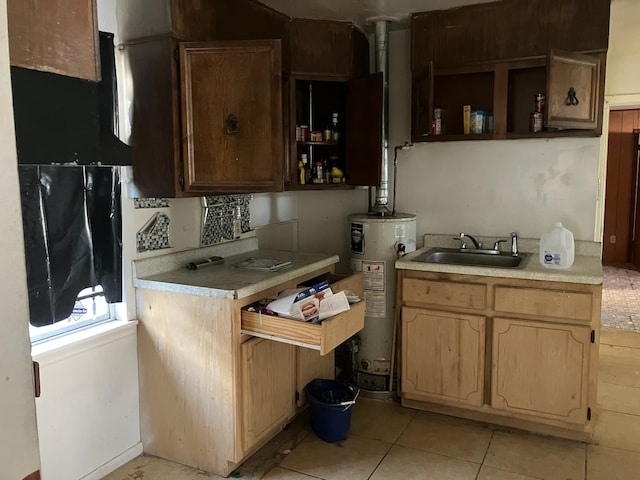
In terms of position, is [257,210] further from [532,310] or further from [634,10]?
[634,10]

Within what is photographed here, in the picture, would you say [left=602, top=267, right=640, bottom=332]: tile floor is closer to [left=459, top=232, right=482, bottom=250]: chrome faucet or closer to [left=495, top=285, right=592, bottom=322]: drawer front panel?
[left=459, top=232, right=482, bottom=250]: chrome faucet

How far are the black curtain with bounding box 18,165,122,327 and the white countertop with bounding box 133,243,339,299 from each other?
5.9 inches

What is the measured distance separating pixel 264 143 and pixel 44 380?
1.29 metres

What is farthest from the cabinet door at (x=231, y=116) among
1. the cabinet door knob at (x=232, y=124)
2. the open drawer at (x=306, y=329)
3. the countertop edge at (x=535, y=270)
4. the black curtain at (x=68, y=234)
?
the countertop edge at (x=535, y=270)

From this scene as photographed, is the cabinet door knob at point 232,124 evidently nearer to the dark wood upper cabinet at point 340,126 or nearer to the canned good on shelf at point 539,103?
the dark wood upper cabinet at point 340,126

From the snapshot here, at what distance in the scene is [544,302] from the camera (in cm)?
256

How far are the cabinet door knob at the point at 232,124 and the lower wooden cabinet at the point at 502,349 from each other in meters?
Answer: 1.22

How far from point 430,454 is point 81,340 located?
167 cm

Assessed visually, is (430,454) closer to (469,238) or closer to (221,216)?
(469,238)

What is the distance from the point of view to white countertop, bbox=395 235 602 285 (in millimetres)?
2498

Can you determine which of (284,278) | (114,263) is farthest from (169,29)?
(284,278)

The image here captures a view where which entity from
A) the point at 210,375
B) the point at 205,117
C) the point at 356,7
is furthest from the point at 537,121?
the point at 210,375

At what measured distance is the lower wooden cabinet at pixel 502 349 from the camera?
2525 mm

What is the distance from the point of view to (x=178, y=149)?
89.2 inches
